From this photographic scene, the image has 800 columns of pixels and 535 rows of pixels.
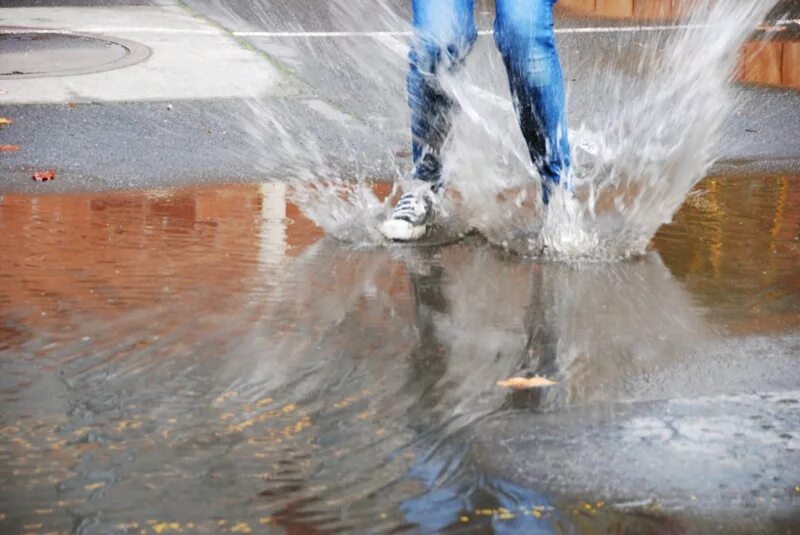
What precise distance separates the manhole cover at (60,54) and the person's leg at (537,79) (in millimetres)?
4446

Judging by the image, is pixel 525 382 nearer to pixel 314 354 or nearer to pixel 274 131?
pixel 314 354

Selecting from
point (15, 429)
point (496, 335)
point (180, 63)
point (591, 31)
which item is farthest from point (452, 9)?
point (591, 31)

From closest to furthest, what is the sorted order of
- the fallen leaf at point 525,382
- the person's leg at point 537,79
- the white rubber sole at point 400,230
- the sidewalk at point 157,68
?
the fallen leaf at point 525,382 → the person's leg at point 537,79 → the white rubber sole at point 400,230 → the sidewalk at point 157,68

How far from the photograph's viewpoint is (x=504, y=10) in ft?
15.8

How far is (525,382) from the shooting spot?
3.62 meters

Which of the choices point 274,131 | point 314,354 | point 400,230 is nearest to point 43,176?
point 274,131

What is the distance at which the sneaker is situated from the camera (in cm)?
517

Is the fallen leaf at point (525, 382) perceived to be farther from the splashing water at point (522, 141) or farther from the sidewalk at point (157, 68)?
the sidewalk at point (157, 68)

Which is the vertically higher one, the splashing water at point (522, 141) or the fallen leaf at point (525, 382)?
the splashing water at point (522, 141)

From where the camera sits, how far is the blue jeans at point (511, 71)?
484cm

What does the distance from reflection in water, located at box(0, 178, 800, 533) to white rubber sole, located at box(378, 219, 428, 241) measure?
0.22 feet

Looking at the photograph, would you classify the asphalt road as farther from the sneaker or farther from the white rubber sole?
the white rubber sole

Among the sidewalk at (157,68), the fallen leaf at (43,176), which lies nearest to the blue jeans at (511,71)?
the fallen leaf at (43,176)

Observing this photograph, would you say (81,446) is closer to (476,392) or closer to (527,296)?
(476,392)
